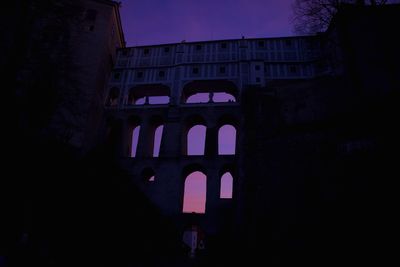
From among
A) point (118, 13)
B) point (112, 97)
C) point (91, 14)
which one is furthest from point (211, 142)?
point (91, 14)

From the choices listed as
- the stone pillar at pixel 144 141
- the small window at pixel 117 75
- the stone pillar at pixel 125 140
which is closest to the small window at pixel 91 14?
the small window at pixel 117 75

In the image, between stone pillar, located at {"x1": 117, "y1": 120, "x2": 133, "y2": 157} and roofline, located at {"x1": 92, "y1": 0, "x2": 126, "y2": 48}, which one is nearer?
stone pillar, located at {"x1": 117, "y1": 120, "x2": 133, "y2": 157}

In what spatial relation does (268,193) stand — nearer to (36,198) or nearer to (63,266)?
(63,266)

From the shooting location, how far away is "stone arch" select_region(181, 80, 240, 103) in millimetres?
26484

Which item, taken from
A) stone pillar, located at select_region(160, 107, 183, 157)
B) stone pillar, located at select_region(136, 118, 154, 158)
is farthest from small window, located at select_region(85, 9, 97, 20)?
stone pillar, located at select_region(160, 107, 183, 157)

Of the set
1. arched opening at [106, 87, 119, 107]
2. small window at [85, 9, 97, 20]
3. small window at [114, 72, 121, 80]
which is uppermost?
small window at [85, 9, 97, 20]

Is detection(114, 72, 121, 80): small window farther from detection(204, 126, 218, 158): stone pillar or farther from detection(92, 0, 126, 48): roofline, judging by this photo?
detection(204, 126, 218, 158): stone pillar

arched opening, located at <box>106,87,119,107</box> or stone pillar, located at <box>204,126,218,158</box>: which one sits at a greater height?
arched opening, located at <box>106,87,119,107</box>

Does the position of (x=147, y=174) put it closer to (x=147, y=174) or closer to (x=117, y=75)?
(x=147, y=174)

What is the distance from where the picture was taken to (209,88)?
91.9ft

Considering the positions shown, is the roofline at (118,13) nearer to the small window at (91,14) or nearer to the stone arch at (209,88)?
the small window at (91,14)

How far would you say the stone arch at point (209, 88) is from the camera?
26.5 m

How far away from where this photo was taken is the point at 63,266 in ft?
23.9

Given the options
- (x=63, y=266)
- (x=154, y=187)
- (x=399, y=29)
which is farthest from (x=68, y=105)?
(x=399, y=29)
